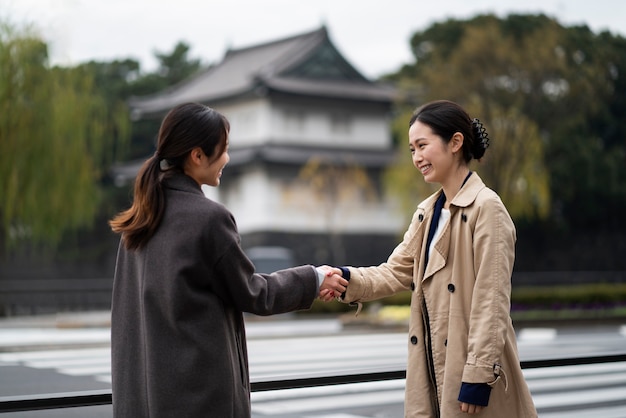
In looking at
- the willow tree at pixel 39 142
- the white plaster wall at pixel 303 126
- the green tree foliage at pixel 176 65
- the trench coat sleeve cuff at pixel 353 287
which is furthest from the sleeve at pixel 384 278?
the green tree foliage at pixel 176 65

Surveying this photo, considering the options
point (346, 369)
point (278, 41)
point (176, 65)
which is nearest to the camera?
point (346, 369)

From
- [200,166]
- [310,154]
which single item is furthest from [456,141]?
[310,154]

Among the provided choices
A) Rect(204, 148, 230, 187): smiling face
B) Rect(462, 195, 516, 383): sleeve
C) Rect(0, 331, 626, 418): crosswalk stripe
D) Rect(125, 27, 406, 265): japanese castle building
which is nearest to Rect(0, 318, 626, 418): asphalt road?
Rect(0, 331, 626, 418): crosswalk stripe

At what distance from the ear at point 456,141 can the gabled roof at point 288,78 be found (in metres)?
29.8

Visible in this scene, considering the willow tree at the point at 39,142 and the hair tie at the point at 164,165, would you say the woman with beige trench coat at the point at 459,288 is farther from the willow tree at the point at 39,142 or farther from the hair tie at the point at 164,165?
the willow tree at the point at 39,142

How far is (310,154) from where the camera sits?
33.7 metres

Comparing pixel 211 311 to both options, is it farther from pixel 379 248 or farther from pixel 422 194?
pixel 379 248

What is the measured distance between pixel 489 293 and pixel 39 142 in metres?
20.1

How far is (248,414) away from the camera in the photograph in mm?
2625

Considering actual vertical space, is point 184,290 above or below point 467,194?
below

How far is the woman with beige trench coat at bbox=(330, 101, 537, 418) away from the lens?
9.26ft

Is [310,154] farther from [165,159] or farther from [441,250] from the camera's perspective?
[165,159]

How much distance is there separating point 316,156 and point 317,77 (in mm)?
3197

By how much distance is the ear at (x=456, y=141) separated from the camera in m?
3.07
